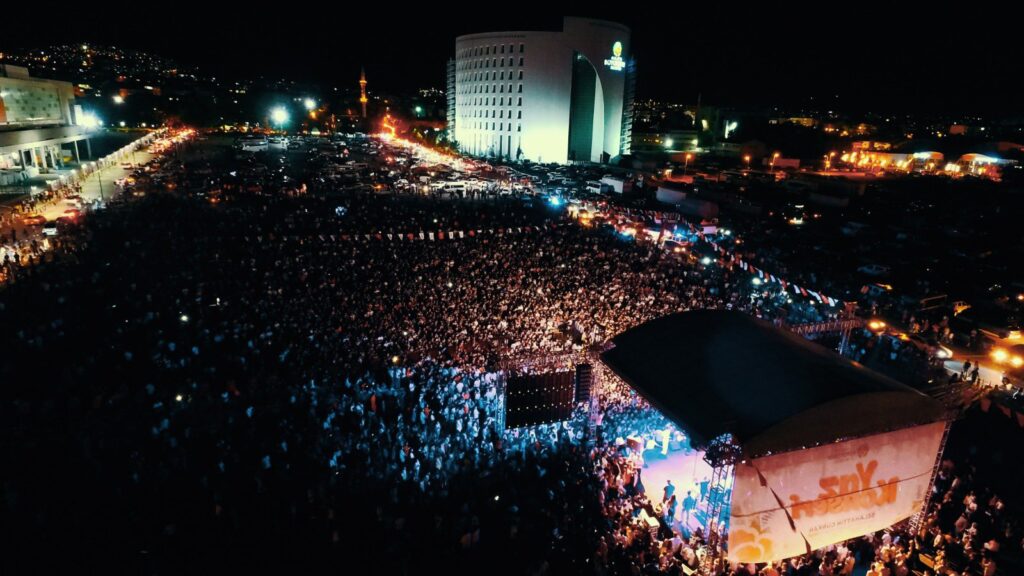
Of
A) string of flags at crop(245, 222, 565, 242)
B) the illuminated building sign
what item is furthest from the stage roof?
the illuminated building sign

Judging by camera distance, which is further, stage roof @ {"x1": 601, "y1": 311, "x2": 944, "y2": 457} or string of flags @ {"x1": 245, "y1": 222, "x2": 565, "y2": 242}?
string of flags @ {"x1": 245, "y1": 222, "x2": 565, "y2": 242}

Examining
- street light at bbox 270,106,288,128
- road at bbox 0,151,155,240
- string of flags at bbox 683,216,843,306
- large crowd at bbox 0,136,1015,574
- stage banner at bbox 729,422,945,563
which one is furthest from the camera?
street light at bbox 270,106,288,128

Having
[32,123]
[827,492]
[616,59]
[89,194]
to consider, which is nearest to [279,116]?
[32,123]

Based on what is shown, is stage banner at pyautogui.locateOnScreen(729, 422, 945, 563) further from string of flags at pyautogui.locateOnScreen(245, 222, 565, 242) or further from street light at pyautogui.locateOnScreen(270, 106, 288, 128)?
street light at pyautogui.locateOnScreen(270, 106, 288, 128)

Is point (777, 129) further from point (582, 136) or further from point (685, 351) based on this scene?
point (685, 351)

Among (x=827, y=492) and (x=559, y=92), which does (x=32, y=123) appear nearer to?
(x=559, y=92)

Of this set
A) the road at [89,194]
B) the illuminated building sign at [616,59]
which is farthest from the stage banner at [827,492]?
the illuminated building sign at [616,59]

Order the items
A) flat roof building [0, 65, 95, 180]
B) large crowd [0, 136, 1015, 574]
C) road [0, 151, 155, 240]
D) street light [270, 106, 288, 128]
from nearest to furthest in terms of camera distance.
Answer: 1. large crowd [0, 136, 1015, 574]
2. road [0, 151, 155, 240]
3. flat roof building [0, 65, 95, 180]
4. street light [270, 106, 288, 128]
